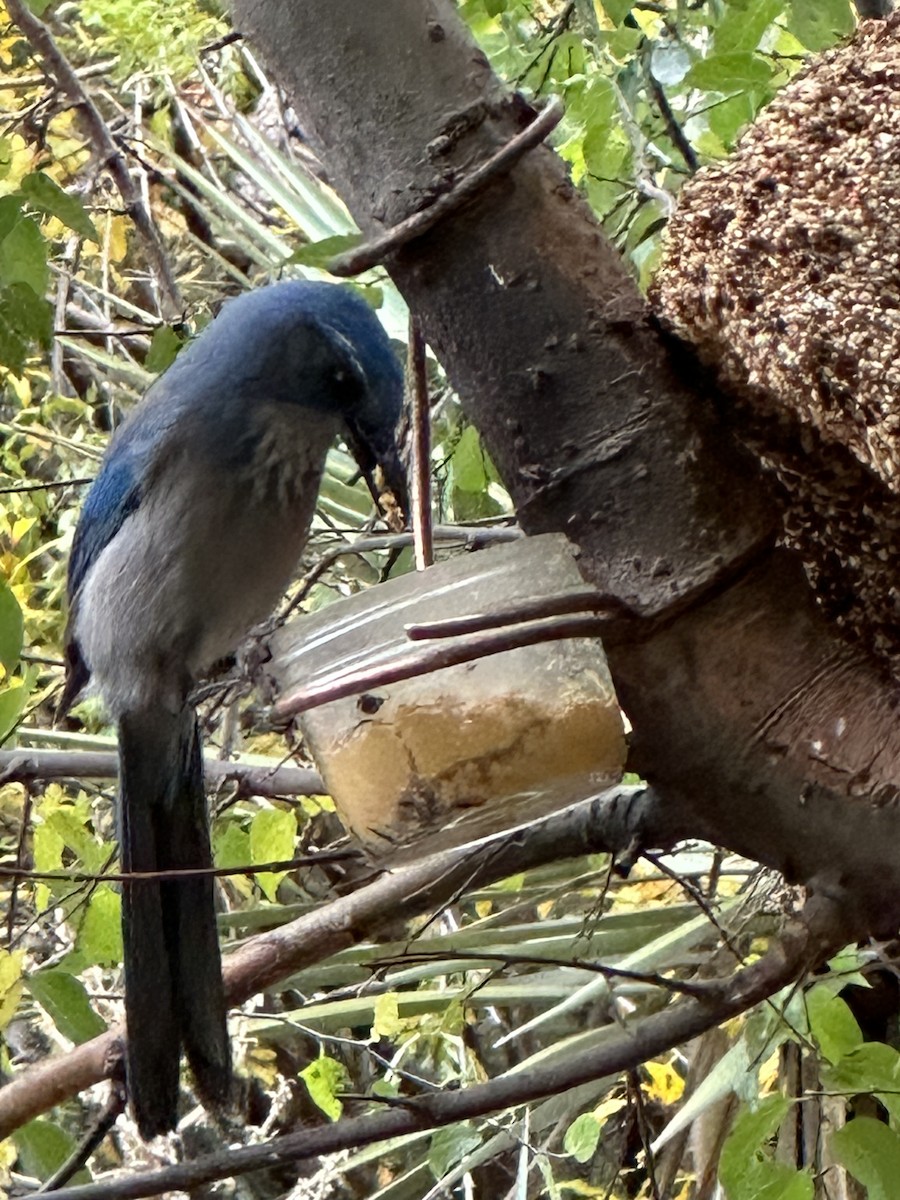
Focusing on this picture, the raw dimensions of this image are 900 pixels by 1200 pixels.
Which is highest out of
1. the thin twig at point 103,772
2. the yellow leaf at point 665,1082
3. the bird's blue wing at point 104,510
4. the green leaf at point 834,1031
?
the bird's blue wing at point 104,510

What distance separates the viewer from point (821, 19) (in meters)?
0.86

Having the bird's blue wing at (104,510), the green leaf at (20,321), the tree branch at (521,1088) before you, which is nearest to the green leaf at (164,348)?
the bird's blue wing at (104,510)

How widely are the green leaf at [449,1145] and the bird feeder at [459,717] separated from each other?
0.64 m

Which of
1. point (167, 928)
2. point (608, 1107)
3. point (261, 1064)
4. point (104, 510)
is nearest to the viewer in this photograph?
point (167, 928)

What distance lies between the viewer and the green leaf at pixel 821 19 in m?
0.85

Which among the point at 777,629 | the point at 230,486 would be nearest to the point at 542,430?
the point at 777,629

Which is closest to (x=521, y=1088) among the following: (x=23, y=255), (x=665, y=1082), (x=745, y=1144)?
(x=745, y=1144)

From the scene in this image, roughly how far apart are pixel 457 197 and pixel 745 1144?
57 centimetres

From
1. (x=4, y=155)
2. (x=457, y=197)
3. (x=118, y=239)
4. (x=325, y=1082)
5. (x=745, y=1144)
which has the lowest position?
(x=745, y=1144)

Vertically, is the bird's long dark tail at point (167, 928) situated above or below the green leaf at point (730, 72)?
below

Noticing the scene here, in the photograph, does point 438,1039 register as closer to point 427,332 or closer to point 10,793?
point 10,793

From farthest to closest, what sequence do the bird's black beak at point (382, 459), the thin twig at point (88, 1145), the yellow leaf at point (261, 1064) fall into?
the yellow leaf at point (261, 1064), the bird's black beak at point (382, 459), the thin twig at point (88, 1145)

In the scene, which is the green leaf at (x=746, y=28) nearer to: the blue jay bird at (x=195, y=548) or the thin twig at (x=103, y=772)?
the blue jay bird at (x=195, y=548)

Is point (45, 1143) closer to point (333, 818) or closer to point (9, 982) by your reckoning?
point (9, 982)
